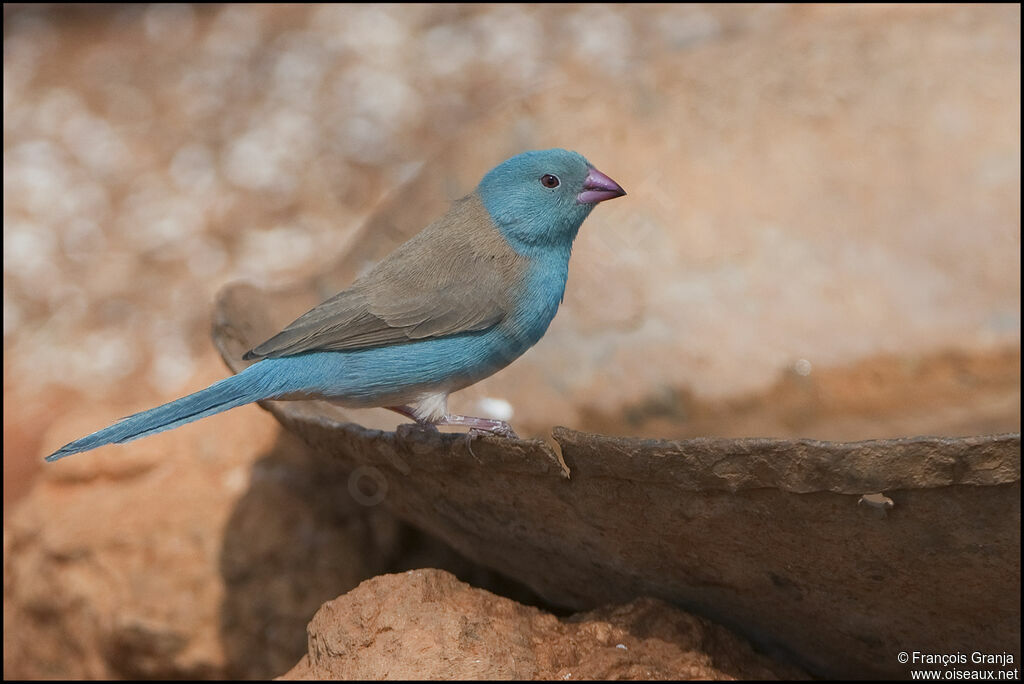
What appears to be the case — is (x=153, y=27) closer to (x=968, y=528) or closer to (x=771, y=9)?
(x=771, y=9)

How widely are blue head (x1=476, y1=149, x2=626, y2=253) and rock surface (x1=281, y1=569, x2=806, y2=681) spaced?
2.78 ft

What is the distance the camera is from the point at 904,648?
8.36 ft

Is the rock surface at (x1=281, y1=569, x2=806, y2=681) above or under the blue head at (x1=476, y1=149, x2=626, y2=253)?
under

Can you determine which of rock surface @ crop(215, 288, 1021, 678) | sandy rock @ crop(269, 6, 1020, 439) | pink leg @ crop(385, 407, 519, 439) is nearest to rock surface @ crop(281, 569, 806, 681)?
rock surface @ crop(215, 288, 1021, 678)

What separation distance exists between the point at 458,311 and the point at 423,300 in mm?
90

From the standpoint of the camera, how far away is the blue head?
8.13ft

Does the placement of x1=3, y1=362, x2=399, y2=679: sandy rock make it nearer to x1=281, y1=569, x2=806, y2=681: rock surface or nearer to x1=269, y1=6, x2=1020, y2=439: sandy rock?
x1=281, y1=569, x2=806, y2=681: rock surface

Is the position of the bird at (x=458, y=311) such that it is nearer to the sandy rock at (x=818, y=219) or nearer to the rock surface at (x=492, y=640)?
the rock surface at (x=492, y=640)

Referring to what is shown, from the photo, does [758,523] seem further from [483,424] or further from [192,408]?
[192,408]

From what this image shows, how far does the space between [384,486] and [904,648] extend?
141cm

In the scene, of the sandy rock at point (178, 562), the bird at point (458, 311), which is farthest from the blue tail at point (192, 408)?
the sandy rock at point (178, 562)

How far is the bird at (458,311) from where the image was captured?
2.47 meters

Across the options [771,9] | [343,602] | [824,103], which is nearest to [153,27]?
[771,9]

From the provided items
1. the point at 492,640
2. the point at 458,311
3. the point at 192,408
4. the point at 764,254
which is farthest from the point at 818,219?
the point at 192,408
